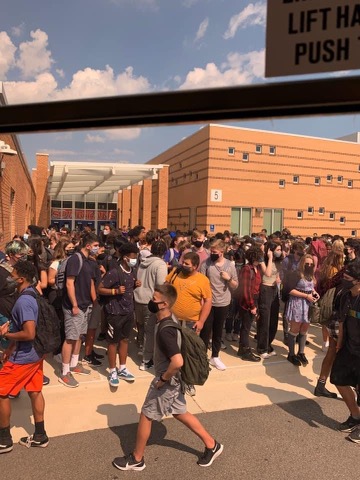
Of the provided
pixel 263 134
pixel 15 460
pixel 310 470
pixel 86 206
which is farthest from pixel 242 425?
pixel 86 206

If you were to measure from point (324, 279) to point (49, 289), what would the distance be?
4.04 m

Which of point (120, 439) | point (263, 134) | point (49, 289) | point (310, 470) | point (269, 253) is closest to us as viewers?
point (310, 470)

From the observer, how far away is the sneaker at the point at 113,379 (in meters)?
4.62

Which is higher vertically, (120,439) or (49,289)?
(49,289)

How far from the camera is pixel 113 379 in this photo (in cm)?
465

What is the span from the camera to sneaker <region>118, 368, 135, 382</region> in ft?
15.8

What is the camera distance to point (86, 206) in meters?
32.2

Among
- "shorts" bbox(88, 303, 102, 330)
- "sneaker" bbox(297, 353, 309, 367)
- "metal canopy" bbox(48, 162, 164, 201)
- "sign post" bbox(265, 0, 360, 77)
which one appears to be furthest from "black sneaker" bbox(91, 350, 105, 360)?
"metal canopy" bbox(48, 162, 164, 201)

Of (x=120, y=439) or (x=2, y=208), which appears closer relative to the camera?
(x=120, y=439)

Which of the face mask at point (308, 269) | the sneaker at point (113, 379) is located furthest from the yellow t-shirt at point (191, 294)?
the face mask at point (308, 269)

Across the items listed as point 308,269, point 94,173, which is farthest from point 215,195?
point 308,269

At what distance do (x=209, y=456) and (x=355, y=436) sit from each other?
153 centimetres

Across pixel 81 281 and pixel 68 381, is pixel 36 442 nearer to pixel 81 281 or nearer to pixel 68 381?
pixel 68 381

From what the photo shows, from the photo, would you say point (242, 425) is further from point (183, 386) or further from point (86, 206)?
point (86, 206)
